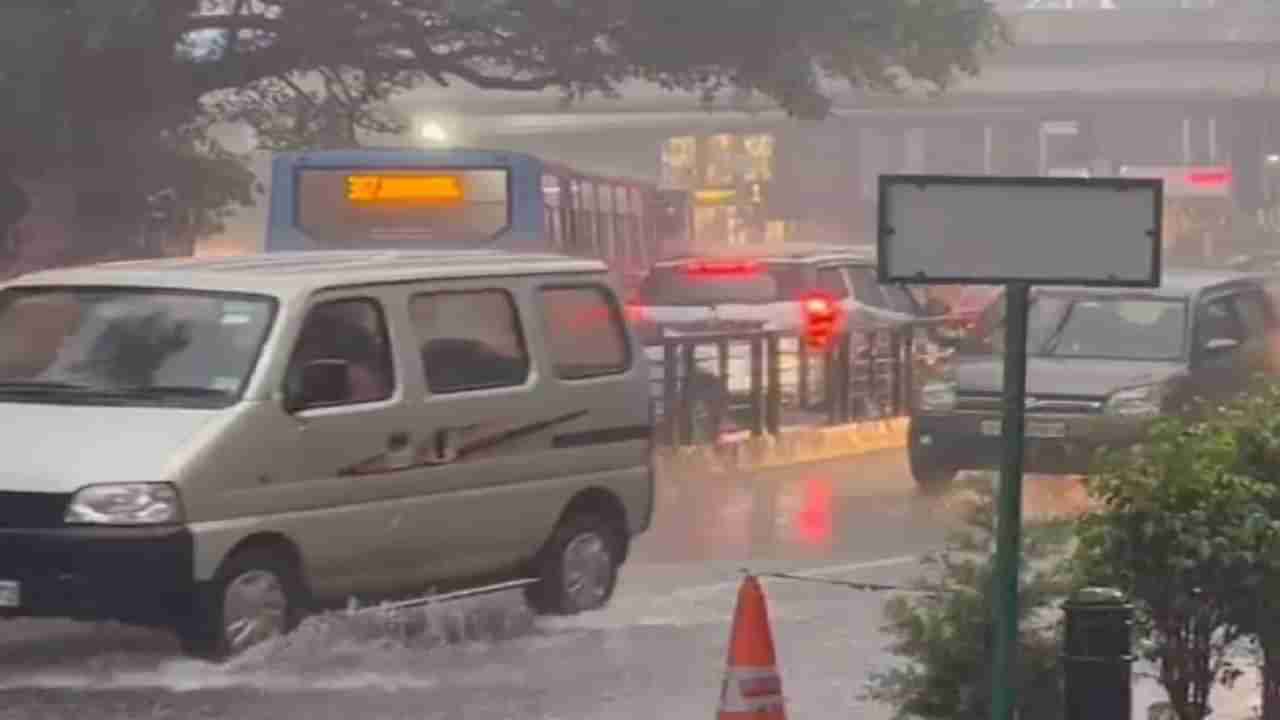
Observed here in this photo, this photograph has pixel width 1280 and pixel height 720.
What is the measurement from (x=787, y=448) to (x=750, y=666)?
51.6ft

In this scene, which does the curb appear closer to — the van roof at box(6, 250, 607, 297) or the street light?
the van roof at box(6, 250, 607, 297)

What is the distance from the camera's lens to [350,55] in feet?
128

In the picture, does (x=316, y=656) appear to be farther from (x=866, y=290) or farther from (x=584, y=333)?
(x=866, y=290)

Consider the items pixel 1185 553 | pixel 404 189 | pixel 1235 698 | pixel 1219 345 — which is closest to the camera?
pixel 1185 553

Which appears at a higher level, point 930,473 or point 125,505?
point 125,505

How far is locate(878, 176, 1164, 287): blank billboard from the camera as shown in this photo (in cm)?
792

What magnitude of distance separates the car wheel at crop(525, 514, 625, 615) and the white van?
0.01 m

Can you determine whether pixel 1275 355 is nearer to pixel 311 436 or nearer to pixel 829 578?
pixel 829 578

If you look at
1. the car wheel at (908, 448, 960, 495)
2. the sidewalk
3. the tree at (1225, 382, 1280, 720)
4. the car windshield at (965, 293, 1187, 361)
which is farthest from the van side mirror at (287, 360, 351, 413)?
the car windshield at (965, 293, 1187, 361)

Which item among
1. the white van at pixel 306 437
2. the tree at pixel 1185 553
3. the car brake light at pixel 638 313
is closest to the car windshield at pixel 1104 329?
the car brake light at pixel 638 313

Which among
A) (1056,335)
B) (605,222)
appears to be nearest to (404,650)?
(1056,335)

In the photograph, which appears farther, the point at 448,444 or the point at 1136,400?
the point at 1136,400

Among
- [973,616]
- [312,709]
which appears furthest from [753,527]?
[973,616]

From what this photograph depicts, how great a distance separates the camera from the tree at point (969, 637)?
8.59 metres
